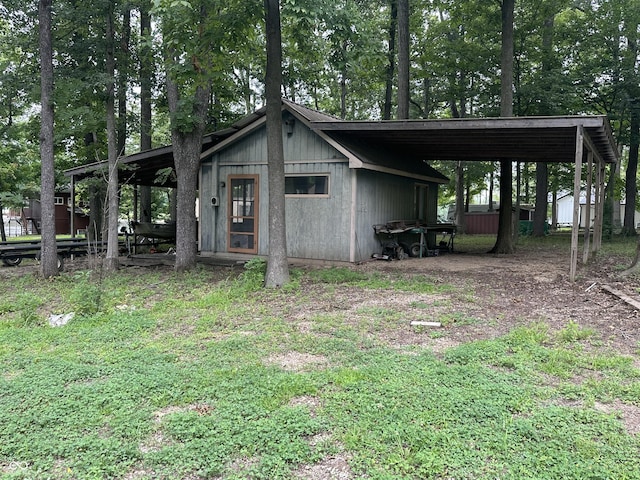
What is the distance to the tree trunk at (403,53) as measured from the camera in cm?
1393

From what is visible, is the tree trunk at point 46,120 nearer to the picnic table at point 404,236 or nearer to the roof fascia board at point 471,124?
the roof fascia board at point 471,124

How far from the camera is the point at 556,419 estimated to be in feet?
9.03

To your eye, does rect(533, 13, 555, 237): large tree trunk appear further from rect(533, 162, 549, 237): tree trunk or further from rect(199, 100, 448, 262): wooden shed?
rect(199, 100, 448, 262): wooden shed

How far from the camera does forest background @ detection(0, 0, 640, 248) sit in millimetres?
7758

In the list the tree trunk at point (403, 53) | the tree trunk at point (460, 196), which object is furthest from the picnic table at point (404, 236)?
the tree trunk at point (460, 196)

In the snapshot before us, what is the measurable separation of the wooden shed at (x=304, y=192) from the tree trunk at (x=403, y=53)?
2900 mm

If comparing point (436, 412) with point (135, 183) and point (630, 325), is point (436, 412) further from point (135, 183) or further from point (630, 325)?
point (135, 183)

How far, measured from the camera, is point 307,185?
33.8ft

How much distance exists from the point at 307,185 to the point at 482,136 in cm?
372

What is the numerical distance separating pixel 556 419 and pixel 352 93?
2101 centimetres

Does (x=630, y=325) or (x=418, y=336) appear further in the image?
(x=630, y=325)

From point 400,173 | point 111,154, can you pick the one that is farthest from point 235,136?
point 400,173

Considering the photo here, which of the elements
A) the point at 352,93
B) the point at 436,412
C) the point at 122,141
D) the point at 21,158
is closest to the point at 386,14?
the point at 352,93

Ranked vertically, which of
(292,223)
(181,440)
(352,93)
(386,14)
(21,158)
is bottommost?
(181,440)
